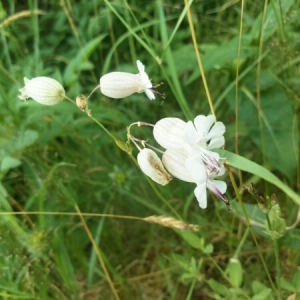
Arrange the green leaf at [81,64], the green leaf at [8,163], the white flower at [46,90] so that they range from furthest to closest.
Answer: the green leaf at [81,64], the green leaf at [8,163], the white flower at [46,90]

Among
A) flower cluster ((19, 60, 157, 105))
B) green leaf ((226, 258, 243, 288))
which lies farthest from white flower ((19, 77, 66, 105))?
green leaf ((226, 258, 243, 288))

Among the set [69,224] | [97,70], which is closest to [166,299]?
[69,224]

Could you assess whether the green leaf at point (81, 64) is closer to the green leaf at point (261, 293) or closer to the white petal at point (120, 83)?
the white petal at point (120, 83)

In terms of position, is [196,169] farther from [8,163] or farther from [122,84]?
[8,163]

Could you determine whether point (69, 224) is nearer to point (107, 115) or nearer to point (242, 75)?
point (107, 115)

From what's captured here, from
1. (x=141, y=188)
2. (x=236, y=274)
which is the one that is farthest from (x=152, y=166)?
(x=141, y=188)

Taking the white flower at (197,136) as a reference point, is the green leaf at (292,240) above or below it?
below

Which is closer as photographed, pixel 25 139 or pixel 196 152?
pixel 196 152

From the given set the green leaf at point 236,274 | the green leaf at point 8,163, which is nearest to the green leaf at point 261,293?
the green leaf at point 236,274

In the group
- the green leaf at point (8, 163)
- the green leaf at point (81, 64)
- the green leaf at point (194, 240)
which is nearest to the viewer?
the green leaf at point (194, 240)
